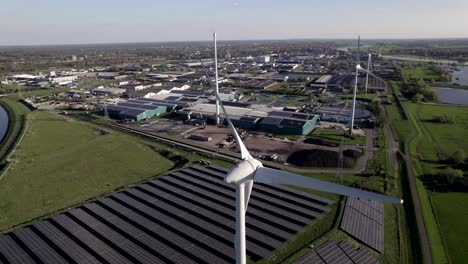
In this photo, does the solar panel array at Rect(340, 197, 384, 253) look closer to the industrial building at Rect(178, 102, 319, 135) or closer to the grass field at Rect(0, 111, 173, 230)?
the grass field at Rect(0, 111, 173, 230)

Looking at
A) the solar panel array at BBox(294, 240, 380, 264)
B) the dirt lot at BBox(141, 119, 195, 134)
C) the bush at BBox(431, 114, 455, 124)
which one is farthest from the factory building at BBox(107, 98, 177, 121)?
the bush at BBox(431, 114, 455, 124)

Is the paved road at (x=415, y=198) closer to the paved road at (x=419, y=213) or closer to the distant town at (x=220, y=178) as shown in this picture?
the paved road at (x=419, y=213)

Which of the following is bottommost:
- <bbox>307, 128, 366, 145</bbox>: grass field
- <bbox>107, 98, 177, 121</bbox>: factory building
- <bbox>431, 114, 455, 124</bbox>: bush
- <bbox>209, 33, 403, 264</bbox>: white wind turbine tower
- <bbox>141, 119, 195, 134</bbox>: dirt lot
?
<bbox>307, 128, 366, 145</bbox>: grass field

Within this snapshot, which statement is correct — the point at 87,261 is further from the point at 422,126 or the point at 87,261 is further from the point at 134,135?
the point at 422,126

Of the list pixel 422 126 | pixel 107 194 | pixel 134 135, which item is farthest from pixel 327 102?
pixel 107 194

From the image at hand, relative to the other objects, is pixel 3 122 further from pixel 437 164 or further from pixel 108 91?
pixel 437 164

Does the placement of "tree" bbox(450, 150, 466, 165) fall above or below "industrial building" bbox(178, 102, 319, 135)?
below

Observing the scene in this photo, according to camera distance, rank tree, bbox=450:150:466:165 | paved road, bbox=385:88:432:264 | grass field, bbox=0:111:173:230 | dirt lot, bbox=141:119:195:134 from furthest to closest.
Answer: dirt lot, bbox=141:119:195:134 → tree, bbox=450:150:466:165 → grass field, bbox=0:111:173:230 → paved road, bbox=385:88:432:264
